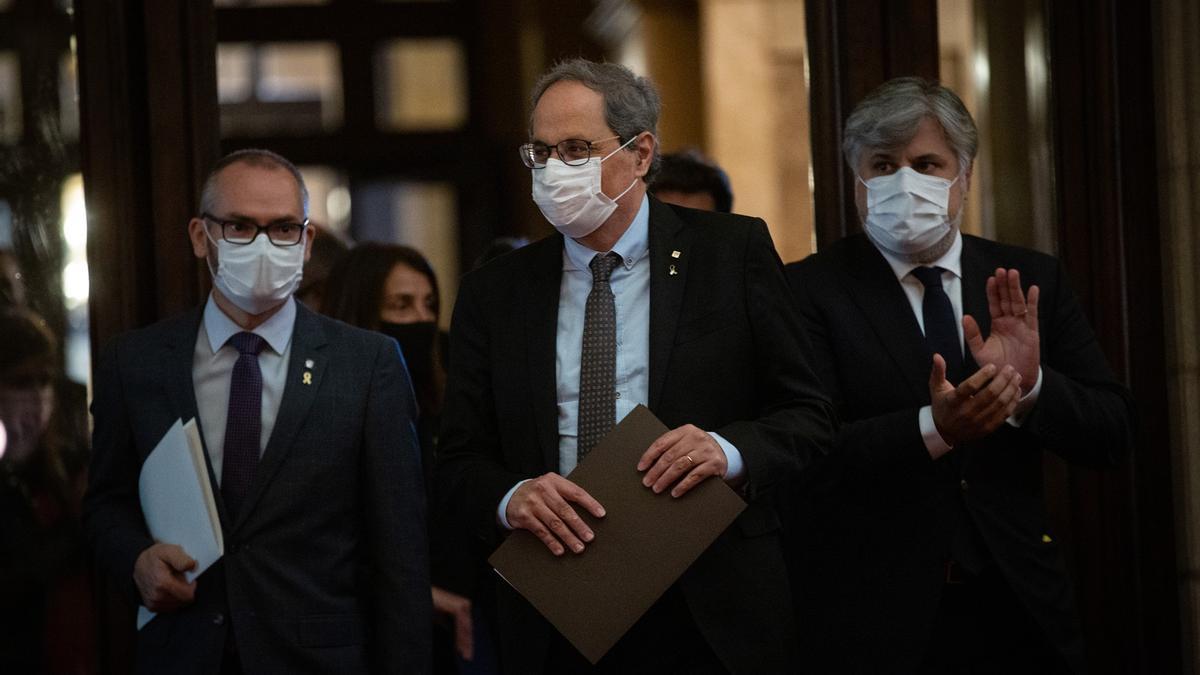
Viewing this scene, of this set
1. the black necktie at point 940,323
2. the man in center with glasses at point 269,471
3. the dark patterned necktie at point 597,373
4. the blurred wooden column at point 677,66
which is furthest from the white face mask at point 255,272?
the blurred wooden column at point 677,66

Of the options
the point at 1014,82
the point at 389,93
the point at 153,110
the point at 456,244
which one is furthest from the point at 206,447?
the point at 389,93

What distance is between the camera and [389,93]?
1267 cm

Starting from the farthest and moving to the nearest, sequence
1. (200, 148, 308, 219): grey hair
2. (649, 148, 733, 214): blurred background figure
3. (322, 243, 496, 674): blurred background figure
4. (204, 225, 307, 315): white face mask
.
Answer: (649, 148, 733, 214): blurred background figure → (322, 243, 496, 674): blurred background figure → (200, 148, 308, 219): grey hair → (204, 225, 307, 315): white face mask

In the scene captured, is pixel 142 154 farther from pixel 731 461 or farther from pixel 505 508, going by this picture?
pixel 731 461

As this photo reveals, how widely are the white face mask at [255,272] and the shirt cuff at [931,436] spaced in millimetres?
1454

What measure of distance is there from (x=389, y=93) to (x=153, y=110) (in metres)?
8.44

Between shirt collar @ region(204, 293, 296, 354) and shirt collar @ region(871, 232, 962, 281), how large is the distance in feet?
4.55

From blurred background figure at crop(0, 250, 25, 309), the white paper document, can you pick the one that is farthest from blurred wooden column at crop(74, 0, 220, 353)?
the white paper document

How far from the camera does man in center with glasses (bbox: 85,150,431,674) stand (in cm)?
328

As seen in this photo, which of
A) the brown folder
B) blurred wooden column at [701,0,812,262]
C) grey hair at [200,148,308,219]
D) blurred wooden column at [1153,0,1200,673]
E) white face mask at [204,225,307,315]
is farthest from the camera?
blurred wooden column at [701,0,812,262]

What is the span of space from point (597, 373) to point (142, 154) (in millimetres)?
2017

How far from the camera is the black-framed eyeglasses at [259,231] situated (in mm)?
3510

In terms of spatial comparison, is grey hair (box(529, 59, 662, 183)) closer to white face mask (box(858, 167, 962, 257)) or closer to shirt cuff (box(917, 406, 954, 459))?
white face mask (box(858, 167, 962, 257))

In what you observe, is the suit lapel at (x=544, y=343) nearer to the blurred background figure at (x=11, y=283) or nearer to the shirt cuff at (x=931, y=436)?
the shirt cuff at (x=931, y=436)
